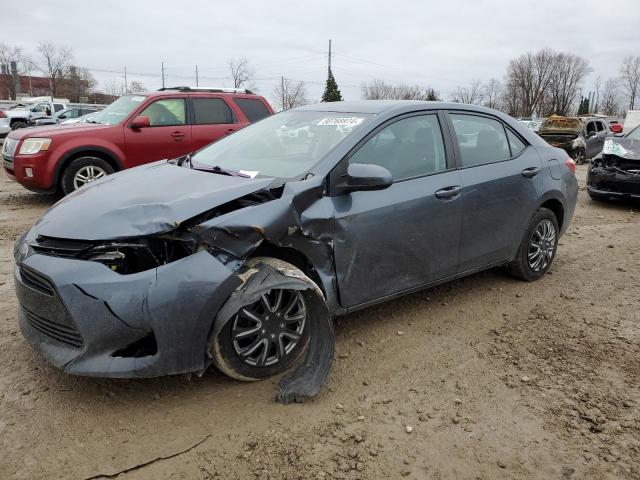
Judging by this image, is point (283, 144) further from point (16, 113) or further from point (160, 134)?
point (16, 113)

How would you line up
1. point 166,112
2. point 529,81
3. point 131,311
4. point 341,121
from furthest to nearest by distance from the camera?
point 529,81 → point 166,112 → point 341,121 → point 131,311

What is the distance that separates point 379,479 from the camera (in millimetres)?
2332

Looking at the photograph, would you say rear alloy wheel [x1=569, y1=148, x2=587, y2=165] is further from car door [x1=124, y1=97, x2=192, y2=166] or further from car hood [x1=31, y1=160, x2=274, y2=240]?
car hood [x1=31, y1=160, x2=274, y2=240]

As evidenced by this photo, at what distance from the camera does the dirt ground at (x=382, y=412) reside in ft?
7.92

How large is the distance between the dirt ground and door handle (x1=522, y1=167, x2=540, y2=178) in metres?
1.19

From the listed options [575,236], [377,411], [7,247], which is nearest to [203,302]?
[377,411]

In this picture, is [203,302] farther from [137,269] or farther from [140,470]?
[140,470]

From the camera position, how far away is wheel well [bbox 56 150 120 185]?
774cm

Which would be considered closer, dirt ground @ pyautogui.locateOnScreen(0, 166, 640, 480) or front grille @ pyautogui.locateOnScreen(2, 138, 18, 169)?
dirt ground @ pyautogui.locateOnScreen(0, 166, 640, 480)

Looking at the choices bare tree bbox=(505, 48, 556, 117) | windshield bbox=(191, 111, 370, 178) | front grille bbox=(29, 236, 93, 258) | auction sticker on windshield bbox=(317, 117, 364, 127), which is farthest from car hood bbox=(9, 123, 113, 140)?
bare tree bbox=(505, 48, 556, 117)

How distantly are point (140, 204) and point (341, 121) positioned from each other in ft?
5.04

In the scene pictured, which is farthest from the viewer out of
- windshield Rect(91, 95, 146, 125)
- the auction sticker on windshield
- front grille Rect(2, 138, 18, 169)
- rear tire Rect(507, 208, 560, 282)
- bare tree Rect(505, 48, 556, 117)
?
bare tree Rect(505, 48, 556, 117)

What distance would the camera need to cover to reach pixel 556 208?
487 cm

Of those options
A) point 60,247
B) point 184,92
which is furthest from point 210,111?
point 60,247
